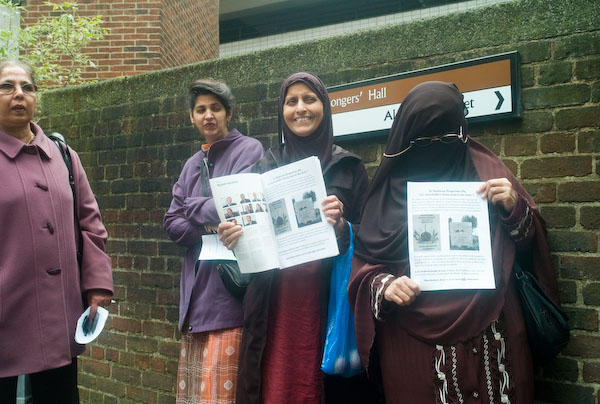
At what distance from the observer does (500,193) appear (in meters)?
1.92

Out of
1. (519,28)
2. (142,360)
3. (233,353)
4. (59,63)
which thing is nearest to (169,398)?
(142,360)

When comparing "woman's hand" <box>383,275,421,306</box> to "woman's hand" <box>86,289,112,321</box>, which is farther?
"woman's hand" <box>86,289,112,321</box>

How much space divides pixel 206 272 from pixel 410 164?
1293 millimetres

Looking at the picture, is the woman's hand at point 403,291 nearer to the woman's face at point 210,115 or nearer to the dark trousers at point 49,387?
the woman's face at point 210,115

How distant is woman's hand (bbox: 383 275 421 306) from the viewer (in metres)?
1.92

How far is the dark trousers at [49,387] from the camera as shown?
2.24 meters

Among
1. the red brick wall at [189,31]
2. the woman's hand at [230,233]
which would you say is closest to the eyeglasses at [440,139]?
the woman's hand at [230,233]

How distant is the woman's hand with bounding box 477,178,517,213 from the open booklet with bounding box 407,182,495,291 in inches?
1.0

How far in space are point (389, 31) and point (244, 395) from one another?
225 centimetres

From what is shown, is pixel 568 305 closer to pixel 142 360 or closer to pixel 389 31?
pixel 389 31

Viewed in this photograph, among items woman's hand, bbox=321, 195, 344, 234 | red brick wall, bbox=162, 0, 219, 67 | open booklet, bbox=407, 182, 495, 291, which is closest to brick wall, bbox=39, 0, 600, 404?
open booklet, bbox=407, 182, 495, 291

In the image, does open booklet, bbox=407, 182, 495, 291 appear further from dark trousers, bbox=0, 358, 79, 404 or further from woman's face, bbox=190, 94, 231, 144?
dark trousers, bbox=0, 358, 79, 404

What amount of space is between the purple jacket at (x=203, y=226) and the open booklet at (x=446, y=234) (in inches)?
44.0

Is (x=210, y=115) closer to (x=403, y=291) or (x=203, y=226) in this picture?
(x=203, y=226)
